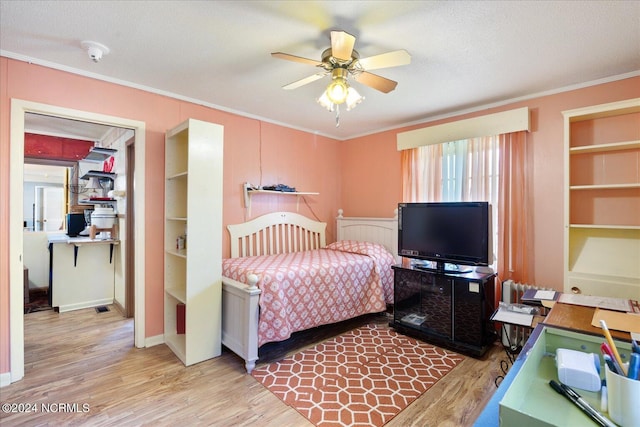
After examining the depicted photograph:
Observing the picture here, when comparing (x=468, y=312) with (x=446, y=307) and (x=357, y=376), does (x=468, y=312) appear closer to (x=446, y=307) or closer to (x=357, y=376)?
(x=446, y=307)

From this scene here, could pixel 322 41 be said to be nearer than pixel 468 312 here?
Yes

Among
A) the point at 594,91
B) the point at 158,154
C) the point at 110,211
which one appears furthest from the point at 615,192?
the point at 110,211

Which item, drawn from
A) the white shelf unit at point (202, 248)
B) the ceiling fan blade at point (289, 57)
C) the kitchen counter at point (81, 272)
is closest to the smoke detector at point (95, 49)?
the white shelf unit at point (202, 248)

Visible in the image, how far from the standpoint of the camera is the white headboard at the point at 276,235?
375 centimetres

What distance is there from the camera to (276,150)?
4.14m

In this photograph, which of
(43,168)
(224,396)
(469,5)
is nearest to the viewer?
(469,5)

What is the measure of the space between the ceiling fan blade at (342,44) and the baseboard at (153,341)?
10.1ft

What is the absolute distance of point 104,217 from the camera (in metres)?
4.43

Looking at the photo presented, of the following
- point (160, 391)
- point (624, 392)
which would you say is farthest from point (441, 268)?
point (160, 391)

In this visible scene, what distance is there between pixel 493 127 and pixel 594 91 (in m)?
0.82

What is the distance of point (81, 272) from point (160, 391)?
2902 millimetres

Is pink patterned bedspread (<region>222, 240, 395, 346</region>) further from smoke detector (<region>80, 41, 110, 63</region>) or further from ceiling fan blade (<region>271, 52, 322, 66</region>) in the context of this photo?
smoke detector (<region>80, 41, 110, 63</region>)

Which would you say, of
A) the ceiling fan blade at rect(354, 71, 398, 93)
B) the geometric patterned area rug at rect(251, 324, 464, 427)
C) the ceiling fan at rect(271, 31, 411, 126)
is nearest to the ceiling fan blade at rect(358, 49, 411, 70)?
the ceiling fan at rect(271, 31, 411, 126)

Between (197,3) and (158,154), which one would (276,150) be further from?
(197,3)
